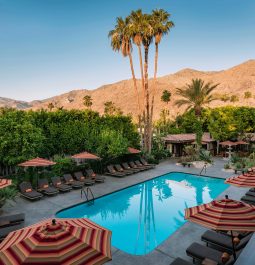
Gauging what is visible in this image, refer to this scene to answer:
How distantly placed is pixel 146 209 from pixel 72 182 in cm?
614

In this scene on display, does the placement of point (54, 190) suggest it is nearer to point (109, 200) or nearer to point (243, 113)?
point (109, 200)

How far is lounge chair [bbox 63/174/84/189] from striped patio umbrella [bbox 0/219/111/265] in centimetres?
1174

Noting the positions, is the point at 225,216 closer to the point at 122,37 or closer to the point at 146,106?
the point at 146,106

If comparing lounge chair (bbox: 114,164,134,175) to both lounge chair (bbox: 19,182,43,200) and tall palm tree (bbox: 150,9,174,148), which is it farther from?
tall palm tree (bbox: 150,9,174,148)

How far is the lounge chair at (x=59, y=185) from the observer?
16.5 m

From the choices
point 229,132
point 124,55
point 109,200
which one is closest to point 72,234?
point 109,200

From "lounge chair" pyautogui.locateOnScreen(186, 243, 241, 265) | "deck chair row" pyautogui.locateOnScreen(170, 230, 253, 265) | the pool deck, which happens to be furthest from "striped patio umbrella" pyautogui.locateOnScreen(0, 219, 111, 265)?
"lounge chair" pyautogui.locateOnScreen(186, 243, 241, 265)

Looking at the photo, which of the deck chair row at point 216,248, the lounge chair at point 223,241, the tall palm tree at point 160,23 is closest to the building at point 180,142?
the tall palm tree at point 160,23

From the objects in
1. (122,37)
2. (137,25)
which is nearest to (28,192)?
(122,37)

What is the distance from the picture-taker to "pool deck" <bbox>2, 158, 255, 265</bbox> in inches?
333

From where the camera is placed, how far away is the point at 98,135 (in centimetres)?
2355

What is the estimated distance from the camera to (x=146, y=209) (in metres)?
15.1

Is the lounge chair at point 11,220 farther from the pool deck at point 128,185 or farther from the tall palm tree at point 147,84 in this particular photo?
the tall palm tree at point 147,84

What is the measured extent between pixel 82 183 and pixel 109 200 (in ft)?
8.90
